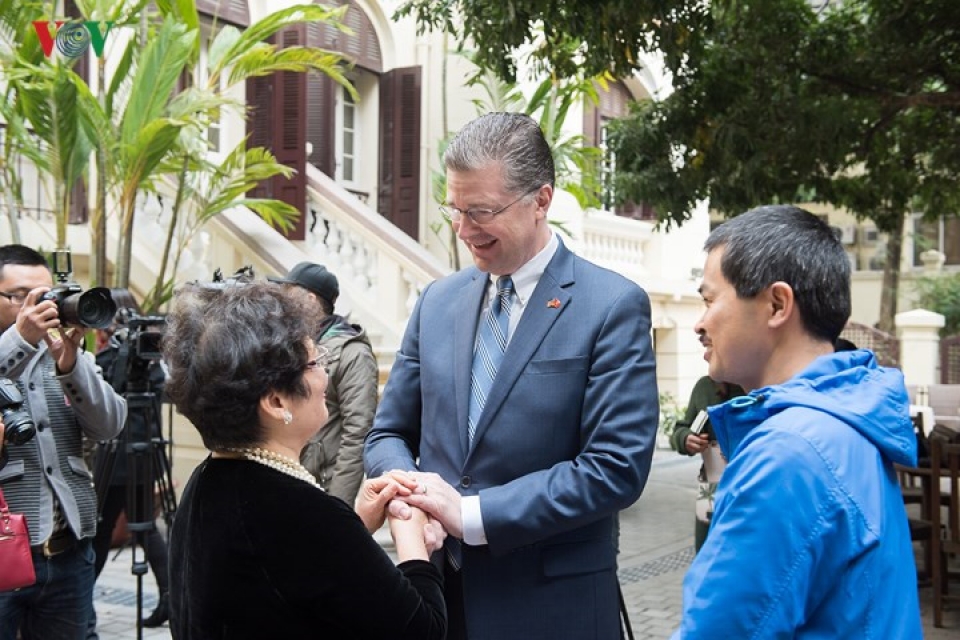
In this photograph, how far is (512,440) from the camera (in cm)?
230

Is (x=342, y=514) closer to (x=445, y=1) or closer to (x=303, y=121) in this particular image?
(x=445, y=1)

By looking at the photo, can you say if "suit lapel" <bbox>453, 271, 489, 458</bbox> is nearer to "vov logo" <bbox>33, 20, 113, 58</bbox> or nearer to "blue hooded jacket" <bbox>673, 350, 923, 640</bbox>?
"blue hooded jacket" <bbox>673, 350, 923, 640</bbox>

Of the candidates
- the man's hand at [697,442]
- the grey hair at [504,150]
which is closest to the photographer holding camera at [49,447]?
the grey hair at [504,150]

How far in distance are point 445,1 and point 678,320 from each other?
34.4ft

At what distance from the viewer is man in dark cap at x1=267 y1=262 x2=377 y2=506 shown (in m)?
4.34

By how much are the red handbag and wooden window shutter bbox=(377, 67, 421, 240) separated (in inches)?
433

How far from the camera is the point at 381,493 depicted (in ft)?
7.13

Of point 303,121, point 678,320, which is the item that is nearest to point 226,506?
point 303,121

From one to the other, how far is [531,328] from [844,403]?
0.93 m

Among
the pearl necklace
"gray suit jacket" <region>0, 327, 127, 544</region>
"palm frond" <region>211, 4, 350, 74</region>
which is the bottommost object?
"gray suit jacket" <region>0, 327, 127, 544</region>

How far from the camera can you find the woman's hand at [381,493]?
216 centimetres

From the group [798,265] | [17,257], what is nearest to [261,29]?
[17,257]

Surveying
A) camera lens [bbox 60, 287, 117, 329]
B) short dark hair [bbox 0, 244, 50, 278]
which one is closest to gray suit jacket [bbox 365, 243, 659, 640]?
camera lens [bbox 60, 287, 117, 329]

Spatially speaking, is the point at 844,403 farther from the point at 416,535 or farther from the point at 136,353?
the point at 136,353
